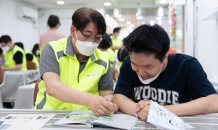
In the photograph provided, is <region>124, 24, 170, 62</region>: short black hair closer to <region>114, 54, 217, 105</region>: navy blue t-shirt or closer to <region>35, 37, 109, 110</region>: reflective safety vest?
<region>114, 54, 217, 105</region>: navy blue t-shirt

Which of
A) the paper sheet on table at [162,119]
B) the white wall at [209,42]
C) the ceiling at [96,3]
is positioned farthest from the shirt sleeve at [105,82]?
the ceiling at [96,3]

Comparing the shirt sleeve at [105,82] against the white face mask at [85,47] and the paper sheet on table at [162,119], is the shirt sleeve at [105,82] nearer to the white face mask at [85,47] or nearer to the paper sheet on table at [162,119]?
the white face mask at [85,47]

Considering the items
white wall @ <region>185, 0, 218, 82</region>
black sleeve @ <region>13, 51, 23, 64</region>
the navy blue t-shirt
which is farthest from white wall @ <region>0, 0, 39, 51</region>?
the navy blue t-shirt

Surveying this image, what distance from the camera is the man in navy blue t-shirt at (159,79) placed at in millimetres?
999

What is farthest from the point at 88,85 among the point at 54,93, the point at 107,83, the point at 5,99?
the point at 5,99

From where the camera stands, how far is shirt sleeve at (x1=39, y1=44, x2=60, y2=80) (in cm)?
120

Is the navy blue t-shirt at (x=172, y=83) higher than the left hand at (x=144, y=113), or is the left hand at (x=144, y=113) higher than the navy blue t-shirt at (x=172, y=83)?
the navy blue t-shirt at (x=172, y=83)

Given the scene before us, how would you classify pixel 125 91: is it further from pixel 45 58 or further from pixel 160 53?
pixel 45 58

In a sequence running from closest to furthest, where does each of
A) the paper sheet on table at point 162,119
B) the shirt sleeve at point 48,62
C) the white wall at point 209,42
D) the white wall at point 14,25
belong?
the paper sheet on table at point 162,119
the shirt sleeve at point 48,62
the white wall at point 209,42
the white wall at point 14,25

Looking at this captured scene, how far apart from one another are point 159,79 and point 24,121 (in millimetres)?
789

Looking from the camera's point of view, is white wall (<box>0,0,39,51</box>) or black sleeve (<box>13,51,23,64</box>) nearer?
black sleeve (<box>13,51,23,64</box>)

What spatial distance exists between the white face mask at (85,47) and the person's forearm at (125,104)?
353 mm

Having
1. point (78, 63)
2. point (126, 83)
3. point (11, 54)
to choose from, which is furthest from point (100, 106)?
point (11, 54)

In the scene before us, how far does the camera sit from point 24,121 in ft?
3.07
